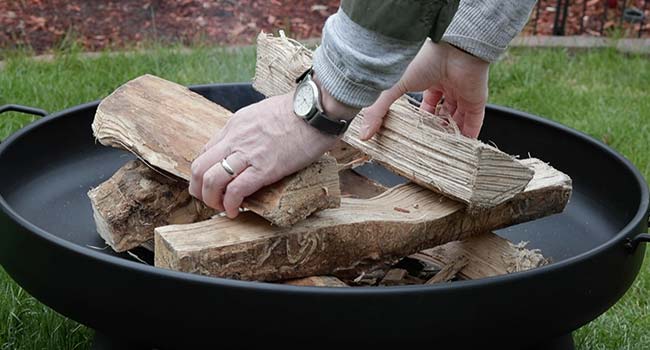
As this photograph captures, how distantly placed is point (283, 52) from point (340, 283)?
716 mm

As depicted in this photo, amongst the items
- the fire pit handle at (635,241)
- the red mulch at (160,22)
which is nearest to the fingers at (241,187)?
the fire pit handle at (635,241)

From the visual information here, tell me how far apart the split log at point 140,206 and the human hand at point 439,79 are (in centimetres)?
45

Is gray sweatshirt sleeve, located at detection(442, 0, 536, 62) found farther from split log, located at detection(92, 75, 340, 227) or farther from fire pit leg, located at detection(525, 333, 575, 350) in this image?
fire pit leg, located at detection(525, 333, 575, 350)

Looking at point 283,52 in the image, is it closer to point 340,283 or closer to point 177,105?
point 177,105

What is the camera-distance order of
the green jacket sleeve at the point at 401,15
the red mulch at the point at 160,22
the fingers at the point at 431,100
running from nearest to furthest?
the green jacket sleeve at the point at 401,15, the fingers at the point at 431,100, the red mulch at the point at 160,22

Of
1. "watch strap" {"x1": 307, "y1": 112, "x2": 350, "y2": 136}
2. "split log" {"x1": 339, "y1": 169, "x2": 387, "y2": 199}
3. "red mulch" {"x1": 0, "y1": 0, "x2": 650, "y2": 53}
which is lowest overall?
"red mulch" {"x1": 0, "y1": 0, "x2": 650, "y2": 53}

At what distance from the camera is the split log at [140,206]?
2.17 metres

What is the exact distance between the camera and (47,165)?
8.22 ft

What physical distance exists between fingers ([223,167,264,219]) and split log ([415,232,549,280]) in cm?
65

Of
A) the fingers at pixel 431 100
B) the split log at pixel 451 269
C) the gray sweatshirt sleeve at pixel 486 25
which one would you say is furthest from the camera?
the fingers at pixel 431 100

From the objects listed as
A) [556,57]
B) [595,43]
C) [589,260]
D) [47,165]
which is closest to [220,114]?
[47,165]

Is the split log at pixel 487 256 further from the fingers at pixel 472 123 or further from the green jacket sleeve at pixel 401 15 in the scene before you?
the green jacket sleeve at pixel 401 15

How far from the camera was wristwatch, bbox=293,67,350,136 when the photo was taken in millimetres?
1668

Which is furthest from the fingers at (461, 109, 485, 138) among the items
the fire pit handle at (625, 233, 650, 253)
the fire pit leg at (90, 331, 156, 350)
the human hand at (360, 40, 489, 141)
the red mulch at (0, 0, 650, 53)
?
the red mulch at (0, 0, 650, 53)
